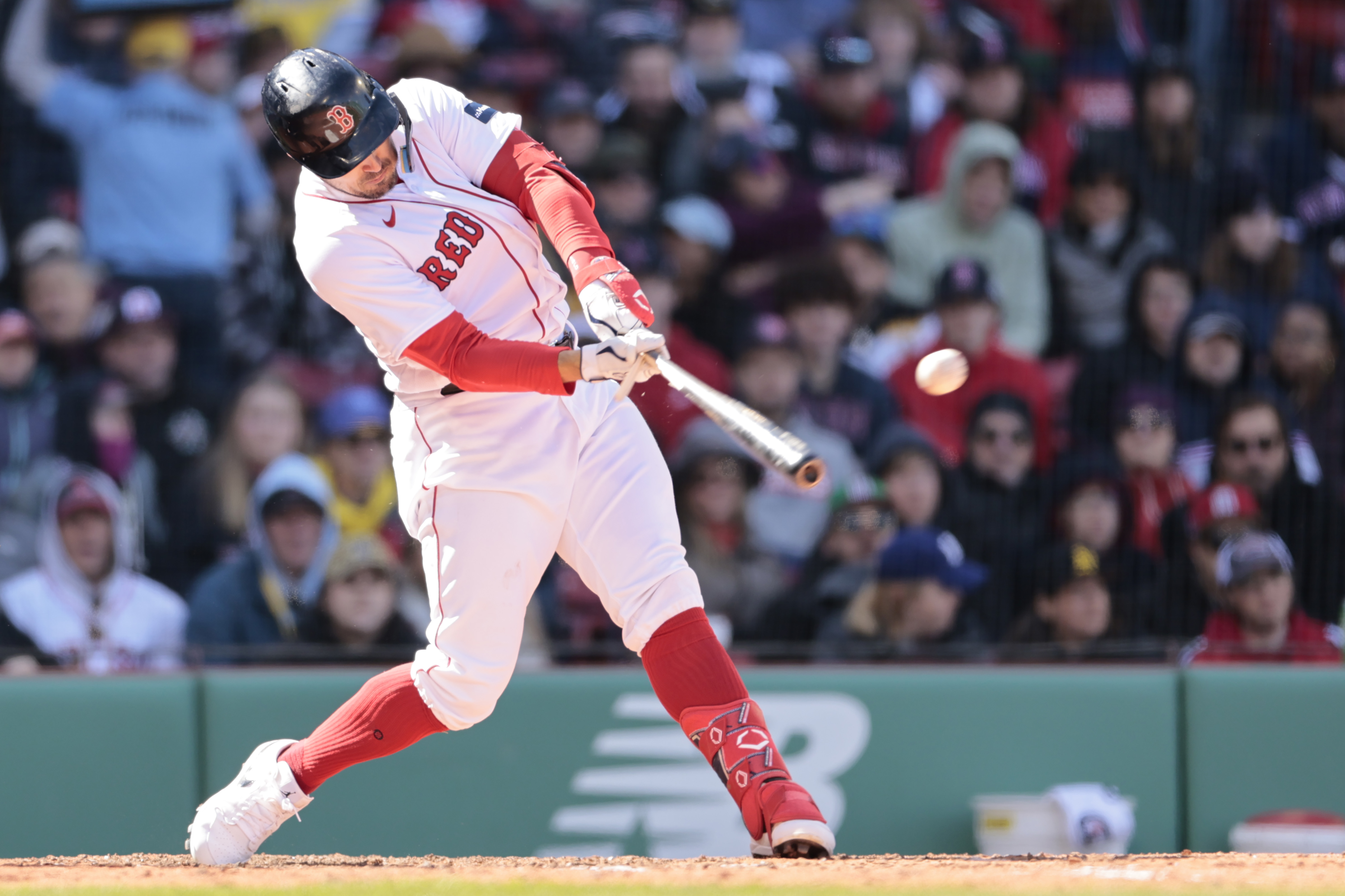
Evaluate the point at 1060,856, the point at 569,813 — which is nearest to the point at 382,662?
the point at 569,813

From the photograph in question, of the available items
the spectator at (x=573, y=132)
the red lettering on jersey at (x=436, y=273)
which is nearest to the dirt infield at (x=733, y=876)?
the red lettering on jersey at (x=436, y=273)

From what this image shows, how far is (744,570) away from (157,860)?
2346 mm

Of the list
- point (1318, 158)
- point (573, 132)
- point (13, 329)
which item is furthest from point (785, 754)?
point (1318, 158)

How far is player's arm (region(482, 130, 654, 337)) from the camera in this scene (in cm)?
315

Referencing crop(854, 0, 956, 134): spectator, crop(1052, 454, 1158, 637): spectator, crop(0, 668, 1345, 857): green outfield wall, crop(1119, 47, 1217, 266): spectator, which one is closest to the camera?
crop(0, 668, 1345, 857): green outfield wall

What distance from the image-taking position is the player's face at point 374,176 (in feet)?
10.5

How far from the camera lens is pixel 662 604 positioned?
3.32 metres

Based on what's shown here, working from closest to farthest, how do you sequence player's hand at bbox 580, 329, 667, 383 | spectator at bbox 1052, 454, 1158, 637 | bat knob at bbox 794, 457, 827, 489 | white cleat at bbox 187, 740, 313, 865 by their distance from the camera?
1. bat knob at bbox 794, 457, 827, 489
2. player's hand at bbox 580, 329, 667, 383
3. white cleat at bbox 187, 740, 313, 865
4. spectator at bbox 1052, 454, 1158, 637

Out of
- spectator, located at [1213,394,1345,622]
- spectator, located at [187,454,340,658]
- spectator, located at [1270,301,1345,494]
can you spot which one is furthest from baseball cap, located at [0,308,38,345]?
spectator, located at [1270,301,1345,494]

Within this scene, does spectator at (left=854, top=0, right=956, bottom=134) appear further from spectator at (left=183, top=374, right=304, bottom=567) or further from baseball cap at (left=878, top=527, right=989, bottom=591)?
spectator at (left=183, top=374, right=304, bottom=567)

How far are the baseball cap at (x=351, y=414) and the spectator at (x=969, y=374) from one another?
1.89m

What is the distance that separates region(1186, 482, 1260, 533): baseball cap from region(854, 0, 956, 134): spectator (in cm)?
204

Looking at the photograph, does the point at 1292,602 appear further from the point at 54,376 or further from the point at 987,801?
the point at 54,376

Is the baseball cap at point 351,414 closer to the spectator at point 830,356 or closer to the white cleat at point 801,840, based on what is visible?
the spectator at point 830,356
